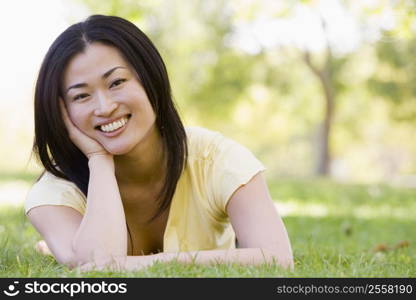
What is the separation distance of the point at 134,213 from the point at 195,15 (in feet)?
73.7

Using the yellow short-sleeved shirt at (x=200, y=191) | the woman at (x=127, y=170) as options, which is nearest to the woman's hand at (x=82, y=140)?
the woman at (x=127, y=170)

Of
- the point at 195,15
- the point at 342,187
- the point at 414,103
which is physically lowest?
the point at 342,187

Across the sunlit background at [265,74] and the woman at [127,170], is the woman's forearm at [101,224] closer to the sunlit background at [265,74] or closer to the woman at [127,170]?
the woman at [127,170]

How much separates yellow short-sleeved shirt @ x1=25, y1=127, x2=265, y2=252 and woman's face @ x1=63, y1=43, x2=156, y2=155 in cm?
37

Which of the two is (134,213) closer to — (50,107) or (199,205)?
(199,205)

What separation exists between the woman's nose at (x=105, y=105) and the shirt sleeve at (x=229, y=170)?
2.06 ft

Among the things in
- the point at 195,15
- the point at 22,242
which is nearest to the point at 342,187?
the point at 22,242

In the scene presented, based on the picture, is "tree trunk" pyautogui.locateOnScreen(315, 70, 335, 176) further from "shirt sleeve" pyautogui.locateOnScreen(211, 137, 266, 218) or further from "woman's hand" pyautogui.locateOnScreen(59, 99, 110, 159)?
"woman's hand" pyautogui.locateOnScreen(59, 99, 110, 159)

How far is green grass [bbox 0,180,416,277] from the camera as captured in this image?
2.74 meters

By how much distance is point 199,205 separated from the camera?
3.53 metres

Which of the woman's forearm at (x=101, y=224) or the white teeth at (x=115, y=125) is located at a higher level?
the white teeth at (x=115, y=125)

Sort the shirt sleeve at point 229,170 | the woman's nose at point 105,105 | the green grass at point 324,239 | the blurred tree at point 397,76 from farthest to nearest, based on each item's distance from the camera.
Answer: the blurred tree at point 397,76
the shirt sleeve at point 229,170
the woman's nose at point 105,105
the green grass at point 324,239

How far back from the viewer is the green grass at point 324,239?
9.00 ft

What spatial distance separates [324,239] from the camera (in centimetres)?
618
